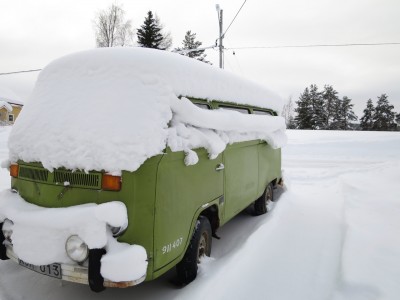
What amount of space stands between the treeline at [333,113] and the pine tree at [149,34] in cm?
2860

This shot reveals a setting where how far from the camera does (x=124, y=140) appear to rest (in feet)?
8.14

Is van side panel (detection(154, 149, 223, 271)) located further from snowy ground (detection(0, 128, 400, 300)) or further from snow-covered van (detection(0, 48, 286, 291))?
snowy ground (detection(0, 128, 400, 300))

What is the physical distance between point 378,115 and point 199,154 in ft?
203

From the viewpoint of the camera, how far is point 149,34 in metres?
33.8

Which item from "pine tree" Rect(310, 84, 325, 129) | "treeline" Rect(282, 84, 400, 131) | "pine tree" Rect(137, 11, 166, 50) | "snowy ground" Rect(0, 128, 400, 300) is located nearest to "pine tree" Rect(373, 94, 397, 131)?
"treeline" Rect(282, 84, 400, 131)

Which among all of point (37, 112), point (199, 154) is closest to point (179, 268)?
point (199, 154)

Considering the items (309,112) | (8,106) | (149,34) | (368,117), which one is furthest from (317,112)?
(8,106)

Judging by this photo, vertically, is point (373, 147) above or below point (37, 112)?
below

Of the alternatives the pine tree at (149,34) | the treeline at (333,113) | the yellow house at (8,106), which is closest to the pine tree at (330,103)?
the treeline at (333,113)

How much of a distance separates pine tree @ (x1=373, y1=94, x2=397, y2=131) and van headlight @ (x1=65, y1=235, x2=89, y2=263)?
60.9 metres

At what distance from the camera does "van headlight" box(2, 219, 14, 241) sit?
2.85 metres

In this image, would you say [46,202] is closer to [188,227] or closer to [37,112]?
[37,112]

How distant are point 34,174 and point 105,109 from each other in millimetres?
920

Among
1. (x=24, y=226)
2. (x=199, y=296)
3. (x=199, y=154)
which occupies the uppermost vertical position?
(x=199, y=154)
